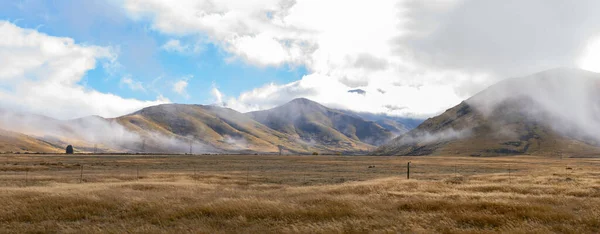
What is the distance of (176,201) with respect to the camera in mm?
22578

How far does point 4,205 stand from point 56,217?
15.9ft

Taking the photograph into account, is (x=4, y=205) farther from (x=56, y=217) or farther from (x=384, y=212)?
(x=384, y=212)

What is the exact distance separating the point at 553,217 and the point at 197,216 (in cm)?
1658

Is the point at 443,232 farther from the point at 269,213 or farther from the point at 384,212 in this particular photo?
the point at 269,213

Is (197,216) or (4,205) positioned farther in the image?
(4,205)

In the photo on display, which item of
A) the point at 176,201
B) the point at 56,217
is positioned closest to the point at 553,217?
the point at 176,201

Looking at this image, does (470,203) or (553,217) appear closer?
(553,217)

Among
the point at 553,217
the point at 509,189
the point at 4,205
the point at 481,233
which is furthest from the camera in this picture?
the point at 509,189

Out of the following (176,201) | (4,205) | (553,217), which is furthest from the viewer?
(176,201)

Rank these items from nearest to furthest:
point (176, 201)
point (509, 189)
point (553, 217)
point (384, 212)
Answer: point (553, 217) → point (384, 212) → point (176, 201) → point (509, 189)

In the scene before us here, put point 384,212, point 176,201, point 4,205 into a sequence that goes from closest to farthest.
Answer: point 384,212 → point 4,205 → point 176,201

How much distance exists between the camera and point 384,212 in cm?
1917

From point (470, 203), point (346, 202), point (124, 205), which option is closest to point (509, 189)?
point (470, 203)

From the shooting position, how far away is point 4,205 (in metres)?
21.0
